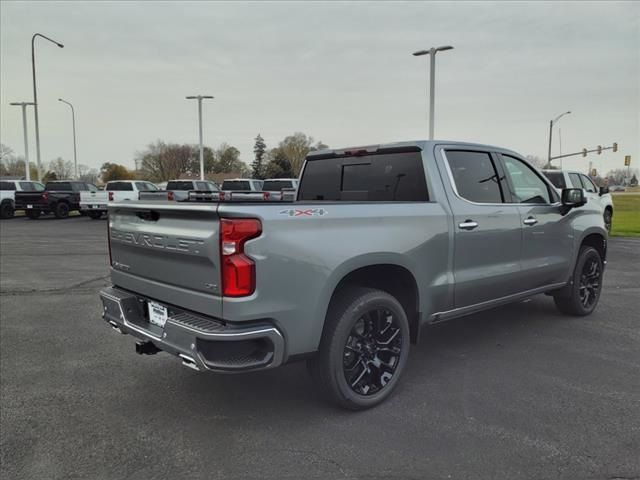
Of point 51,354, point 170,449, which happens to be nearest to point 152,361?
point 51,354

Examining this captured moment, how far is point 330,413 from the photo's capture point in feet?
11.2

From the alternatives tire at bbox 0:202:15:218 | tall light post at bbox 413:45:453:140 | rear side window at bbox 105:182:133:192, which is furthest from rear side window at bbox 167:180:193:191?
tall light post at bbox 413:45:453:140

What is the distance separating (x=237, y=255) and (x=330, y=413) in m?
1.42

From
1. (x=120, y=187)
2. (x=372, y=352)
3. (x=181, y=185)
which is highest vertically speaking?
(x=181, y=185)

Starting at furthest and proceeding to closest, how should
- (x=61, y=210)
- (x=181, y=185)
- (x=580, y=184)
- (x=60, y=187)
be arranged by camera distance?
(x=181, y=185), (x=60, y=187), (x=61, y=210), (x=580, y=184)

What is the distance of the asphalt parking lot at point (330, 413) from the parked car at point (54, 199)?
20601 millimetres

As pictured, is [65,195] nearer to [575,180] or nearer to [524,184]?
[575,180]

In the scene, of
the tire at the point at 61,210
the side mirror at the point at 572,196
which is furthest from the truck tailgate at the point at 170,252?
the tire at the point at 61,210

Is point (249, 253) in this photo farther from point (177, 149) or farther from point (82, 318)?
point (177, 149)

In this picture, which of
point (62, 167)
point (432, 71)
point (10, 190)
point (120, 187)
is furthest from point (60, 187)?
point (62, 167)

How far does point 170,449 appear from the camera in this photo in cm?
297

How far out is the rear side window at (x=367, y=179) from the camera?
405cm

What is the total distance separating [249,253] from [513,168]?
3.20 m

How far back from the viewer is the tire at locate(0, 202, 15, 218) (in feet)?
78.6
